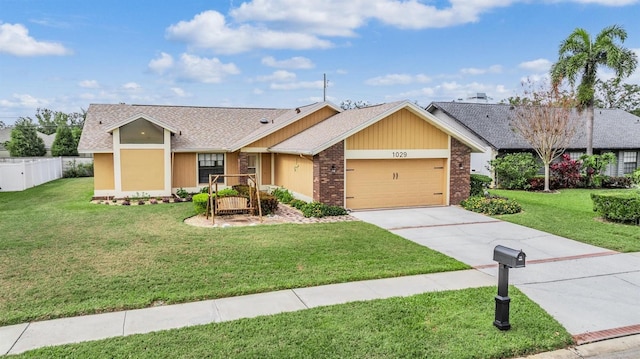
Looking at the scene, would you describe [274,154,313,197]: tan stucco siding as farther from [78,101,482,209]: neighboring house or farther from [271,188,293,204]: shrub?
[271,188,293,204]: shrub

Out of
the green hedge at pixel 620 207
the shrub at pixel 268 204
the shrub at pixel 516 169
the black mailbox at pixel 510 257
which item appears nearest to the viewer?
the black mailbox at pixel 510 257

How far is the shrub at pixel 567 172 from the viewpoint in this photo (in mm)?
23250

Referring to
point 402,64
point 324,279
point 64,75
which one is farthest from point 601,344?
point 64,75

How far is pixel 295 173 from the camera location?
1750 centimetres

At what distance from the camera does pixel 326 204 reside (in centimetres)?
1495

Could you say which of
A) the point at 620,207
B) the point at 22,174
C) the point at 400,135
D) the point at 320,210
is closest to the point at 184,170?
the point at 320,210

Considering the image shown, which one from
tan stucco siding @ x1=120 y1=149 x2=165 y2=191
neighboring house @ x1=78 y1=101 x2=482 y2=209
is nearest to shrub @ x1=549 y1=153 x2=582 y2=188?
neighboring house @ x1=78 y1=101 x2=482 y2=209

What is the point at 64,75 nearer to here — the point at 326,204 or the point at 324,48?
the point at 324,48

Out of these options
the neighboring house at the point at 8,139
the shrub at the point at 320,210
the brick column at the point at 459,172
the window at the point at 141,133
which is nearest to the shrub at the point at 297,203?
the shrub at the point at 320,210

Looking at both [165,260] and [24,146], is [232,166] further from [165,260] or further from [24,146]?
[24,146]

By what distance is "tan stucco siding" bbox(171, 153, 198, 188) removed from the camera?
19578mm

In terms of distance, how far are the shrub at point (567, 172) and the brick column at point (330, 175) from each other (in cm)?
1450

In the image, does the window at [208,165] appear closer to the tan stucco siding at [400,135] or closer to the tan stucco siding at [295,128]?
the tan stucco siding at [295,128]

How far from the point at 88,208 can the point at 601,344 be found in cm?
1579
